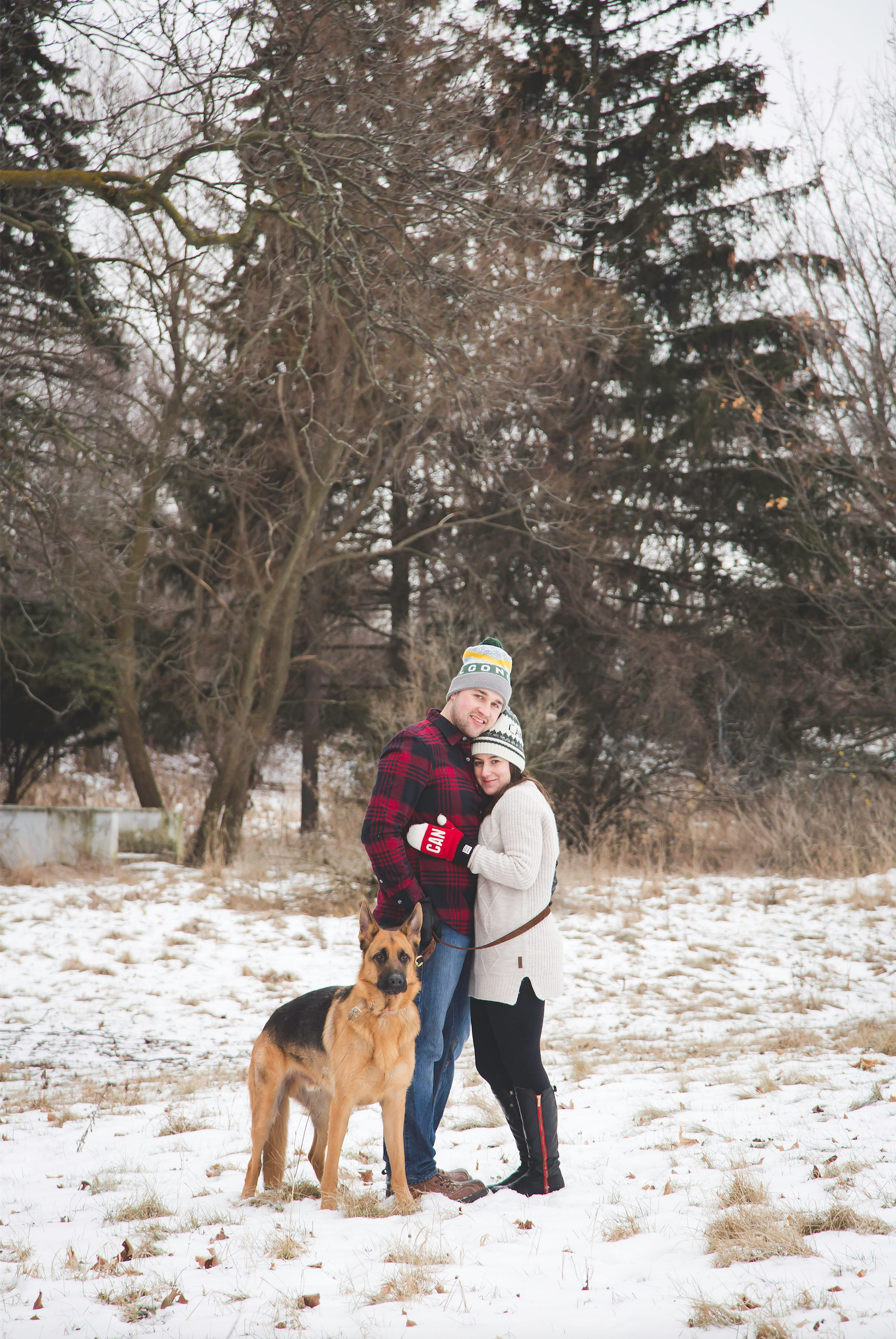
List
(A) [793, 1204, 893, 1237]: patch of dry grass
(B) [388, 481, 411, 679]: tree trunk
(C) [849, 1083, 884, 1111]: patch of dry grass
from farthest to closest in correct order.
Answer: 1. (B) [388, 481, 411, 679]: tree trunk
2. (C) [849, 1083, 884, 1111]: patch of dry grass
3. (A) [793, 1204, 893, 1237]: patch of dry grass

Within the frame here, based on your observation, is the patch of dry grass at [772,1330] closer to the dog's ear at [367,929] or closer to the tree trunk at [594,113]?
the dog's ear at [367,929]

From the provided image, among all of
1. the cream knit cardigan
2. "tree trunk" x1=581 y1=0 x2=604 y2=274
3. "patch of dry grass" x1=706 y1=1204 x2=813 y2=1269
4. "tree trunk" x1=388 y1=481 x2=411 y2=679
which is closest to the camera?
"patch of dry grass" x1=706 y1=1204 x2=813 y2=1269

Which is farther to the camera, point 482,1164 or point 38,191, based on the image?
point 38,191

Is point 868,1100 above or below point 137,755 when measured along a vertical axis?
below

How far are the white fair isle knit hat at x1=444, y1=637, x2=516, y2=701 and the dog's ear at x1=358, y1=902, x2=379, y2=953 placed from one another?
93cm

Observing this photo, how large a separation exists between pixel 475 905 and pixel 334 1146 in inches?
41.5

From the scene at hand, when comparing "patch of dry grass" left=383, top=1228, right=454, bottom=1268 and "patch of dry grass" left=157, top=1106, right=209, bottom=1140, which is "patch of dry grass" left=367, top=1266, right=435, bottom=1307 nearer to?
"patch of dry grass" left=383, top=1228, right=454, bottom=1268

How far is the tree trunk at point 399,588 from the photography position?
1831cm

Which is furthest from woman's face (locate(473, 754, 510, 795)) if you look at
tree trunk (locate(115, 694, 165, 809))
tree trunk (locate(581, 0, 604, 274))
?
tree trunk (locate(581, 0, 604, 274))

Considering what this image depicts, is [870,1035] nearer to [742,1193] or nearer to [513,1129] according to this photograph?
[742,1193]

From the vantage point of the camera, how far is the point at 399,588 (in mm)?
19141

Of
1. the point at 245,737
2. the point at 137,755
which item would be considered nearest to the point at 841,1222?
the point at 245,737

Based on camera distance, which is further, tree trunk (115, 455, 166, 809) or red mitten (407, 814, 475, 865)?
tree trunk (115, 455, 166, 809)

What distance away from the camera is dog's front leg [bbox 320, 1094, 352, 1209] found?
3.74m
